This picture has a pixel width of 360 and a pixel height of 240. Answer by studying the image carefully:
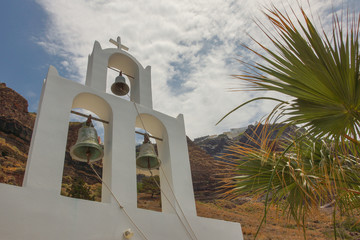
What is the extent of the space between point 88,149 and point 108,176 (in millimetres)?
544

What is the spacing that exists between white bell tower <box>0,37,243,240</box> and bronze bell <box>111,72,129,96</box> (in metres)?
0.15

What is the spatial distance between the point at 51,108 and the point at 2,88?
24598mm

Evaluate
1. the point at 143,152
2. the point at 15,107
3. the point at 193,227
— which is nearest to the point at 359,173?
the point at 193,227

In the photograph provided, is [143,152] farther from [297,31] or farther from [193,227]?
[297,31]

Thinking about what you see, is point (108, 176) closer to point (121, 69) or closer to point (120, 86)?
point (120, 86)

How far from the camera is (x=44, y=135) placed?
12.2ft

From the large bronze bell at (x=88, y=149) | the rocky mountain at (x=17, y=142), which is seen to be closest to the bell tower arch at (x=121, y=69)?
the large bronze bell at (x=88, y=149)

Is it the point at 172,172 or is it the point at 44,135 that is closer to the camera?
the point at 44,135

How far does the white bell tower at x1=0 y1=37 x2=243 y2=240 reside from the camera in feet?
10.1

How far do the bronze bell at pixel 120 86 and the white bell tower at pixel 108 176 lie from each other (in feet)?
0.48

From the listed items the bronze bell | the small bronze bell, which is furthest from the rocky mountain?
the small bronze bell

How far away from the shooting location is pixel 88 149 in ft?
14.3

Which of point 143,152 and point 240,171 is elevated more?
point 143,152

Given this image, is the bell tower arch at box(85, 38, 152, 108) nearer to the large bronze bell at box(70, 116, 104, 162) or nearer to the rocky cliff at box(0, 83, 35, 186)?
the large bronze bell at box(70, 116, 104, 162)
